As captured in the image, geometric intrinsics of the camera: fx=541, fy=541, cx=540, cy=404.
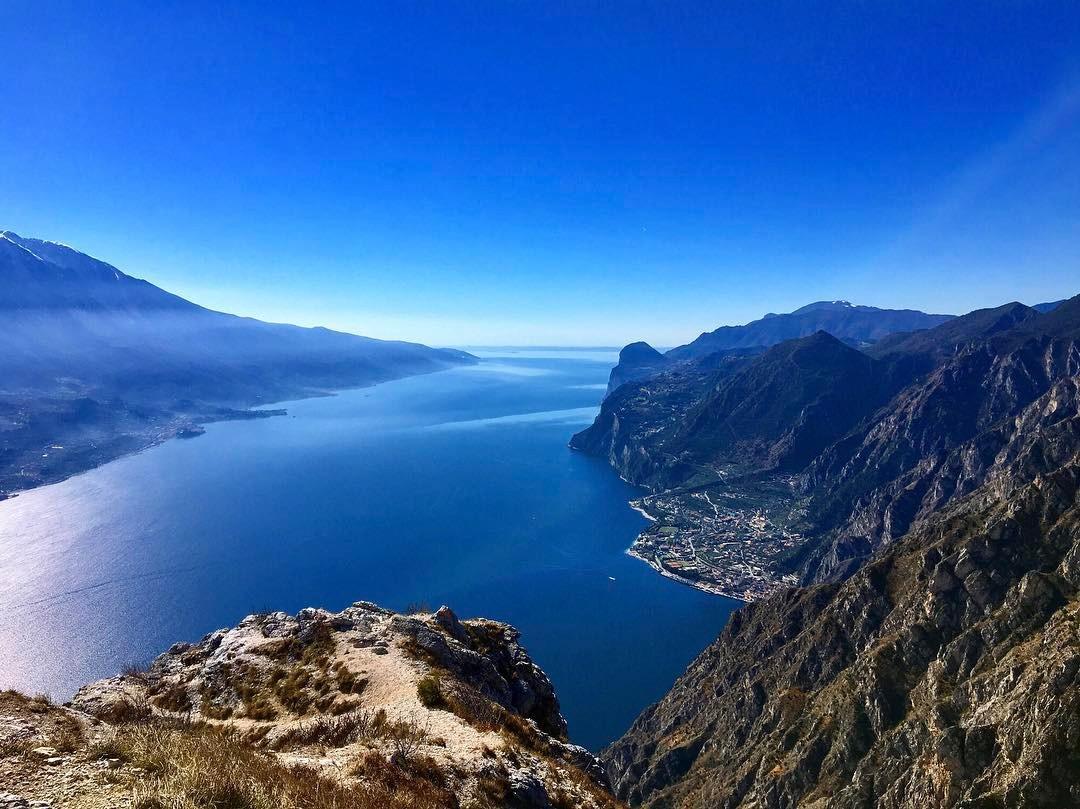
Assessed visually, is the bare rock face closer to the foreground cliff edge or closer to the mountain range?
the foreground cliff edge

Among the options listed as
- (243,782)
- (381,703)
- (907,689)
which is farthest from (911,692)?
(243,782)

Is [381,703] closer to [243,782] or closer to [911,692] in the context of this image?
[243,782]

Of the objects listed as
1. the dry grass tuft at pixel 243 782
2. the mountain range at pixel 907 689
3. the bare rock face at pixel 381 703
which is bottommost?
the mountain range at pixel 907 689

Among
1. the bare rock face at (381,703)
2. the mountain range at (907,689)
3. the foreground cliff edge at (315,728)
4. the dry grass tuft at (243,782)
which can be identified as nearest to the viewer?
the dry grass tuft at (243,782)

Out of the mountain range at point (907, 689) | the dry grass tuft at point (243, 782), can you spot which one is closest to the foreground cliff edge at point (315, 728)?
the dry grass tuft at point (243, 782)

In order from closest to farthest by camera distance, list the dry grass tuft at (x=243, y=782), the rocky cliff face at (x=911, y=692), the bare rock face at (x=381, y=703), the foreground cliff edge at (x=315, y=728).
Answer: the dry grass tuft at (x=243, y=782), the foreground cliff edge at (x=315, y=728), the bare rock face at (x=381, y=703), the rocky cliff face at (x=911, y=692)

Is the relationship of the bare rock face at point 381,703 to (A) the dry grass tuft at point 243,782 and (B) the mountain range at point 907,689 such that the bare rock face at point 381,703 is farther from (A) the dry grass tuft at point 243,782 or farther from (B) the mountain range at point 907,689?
(B) the mountain range at point 907,689

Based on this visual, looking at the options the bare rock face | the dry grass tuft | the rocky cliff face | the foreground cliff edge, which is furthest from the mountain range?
the dry grass tuft
